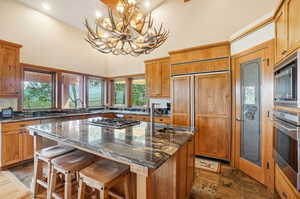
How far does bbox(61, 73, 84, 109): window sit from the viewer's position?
425 centimetres

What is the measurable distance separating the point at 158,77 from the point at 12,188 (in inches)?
141

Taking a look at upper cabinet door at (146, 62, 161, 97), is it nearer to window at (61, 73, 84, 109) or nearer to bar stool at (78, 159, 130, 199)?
window at (61, 73, 84, 109)

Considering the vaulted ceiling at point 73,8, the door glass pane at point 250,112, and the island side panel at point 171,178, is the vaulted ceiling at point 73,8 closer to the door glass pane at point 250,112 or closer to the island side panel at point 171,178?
the door glass pane at point 250,112

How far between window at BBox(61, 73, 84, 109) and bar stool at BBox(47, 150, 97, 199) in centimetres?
302

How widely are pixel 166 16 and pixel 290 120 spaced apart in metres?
3.96

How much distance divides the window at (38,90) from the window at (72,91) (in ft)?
1.00

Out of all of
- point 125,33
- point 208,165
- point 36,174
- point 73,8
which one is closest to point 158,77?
point 125,33

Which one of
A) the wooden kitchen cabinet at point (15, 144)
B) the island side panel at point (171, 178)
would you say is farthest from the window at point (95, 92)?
the island side panel at point (171, 178)

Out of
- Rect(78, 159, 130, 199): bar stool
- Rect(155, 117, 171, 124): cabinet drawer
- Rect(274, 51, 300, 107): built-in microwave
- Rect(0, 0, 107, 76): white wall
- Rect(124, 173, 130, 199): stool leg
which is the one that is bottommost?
Rect(124, 173, 130, 199): stool leg

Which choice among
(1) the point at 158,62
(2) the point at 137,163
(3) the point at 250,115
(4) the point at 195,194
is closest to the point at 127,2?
(1) the point at 158,62

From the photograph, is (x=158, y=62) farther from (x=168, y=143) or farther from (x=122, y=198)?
(x=122, y=198)

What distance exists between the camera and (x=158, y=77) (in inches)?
157

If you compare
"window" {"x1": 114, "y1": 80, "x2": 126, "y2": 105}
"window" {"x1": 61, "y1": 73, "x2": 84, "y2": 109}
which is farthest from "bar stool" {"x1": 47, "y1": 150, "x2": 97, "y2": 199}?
"window" {"x1": 114, "y1": 80, "x2": 126, "y2": 105}

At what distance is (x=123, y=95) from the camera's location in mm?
5223
